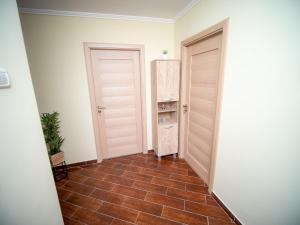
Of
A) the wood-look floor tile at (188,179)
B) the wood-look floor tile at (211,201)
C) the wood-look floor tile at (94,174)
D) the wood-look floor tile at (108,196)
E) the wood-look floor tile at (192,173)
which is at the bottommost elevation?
the wood-look floor tile at (108,196)

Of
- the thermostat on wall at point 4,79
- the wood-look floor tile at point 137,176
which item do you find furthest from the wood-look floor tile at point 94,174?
the thermostat on wall at point 4,79

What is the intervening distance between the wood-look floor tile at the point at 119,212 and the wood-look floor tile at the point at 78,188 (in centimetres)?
38

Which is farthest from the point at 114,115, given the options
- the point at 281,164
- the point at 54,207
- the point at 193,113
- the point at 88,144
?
the point at 281,164

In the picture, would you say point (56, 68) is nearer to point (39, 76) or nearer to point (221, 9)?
point (39, 76)

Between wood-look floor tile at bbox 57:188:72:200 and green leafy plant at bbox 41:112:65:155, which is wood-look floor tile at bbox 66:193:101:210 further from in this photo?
green leafy plant at bbox 41:112:65:155

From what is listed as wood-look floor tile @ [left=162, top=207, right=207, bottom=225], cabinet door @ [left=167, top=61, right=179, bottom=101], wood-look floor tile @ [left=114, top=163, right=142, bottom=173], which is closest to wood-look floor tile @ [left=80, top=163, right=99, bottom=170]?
wood-look floor tile @ [left=114, top=163, right=142, bottom=173]

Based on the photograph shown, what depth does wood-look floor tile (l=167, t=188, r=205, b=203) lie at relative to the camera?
73.5 inches

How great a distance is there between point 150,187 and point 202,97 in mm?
1503

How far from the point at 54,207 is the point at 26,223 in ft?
0.74

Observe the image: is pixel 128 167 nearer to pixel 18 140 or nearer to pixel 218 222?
pixel 218 222

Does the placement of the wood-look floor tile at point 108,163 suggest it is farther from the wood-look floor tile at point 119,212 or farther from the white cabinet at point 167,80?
the white cabinet at point 167,80

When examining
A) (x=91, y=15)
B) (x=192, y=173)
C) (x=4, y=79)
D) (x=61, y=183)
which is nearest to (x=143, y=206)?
(x=192, y=173)

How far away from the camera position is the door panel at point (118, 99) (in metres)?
2.49

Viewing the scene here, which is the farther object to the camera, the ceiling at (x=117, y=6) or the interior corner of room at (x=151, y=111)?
the ceiling at (x=117, y=6)
